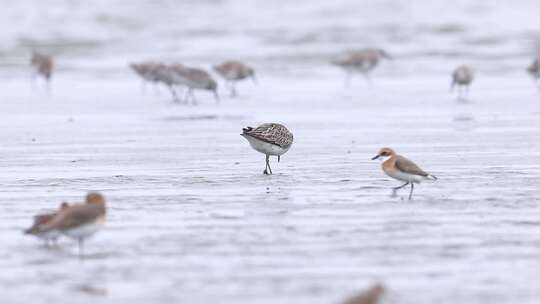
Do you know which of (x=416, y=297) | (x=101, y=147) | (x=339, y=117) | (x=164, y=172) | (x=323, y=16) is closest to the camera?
(x=416, y=297)

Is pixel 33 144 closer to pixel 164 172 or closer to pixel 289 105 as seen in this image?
pixel 164 172

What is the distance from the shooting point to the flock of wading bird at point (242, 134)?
10.1m

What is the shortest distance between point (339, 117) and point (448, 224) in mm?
10190

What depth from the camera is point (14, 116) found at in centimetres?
2222

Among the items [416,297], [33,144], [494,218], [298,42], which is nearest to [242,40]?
[298,42]

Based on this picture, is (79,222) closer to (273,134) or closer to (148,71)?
(273,134)

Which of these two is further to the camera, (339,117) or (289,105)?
(289,105)

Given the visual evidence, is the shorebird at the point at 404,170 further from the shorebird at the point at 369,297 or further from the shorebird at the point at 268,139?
the shorebird at the point at 369,297

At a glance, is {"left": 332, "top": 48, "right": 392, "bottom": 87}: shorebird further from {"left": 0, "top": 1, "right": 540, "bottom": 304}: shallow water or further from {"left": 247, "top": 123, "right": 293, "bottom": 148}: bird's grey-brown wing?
{"left": 247, "top": 123, "right": 293, "bottom": 148}: bird's grey-brown wing

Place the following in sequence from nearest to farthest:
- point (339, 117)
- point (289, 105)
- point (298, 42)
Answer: point (339, 117)
point (289, 105)
point (298, 42)

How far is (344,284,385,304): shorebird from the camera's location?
25.7ft

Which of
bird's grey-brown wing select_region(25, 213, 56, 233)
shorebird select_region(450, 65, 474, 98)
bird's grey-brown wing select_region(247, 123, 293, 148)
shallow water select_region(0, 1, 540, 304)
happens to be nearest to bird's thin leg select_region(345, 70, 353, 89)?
shallow water select_region(0, 1, 540, 304)

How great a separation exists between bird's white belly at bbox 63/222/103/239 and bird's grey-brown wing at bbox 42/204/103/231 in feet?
0.11

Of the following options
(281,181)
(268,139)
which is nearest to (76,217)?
(281,181)
